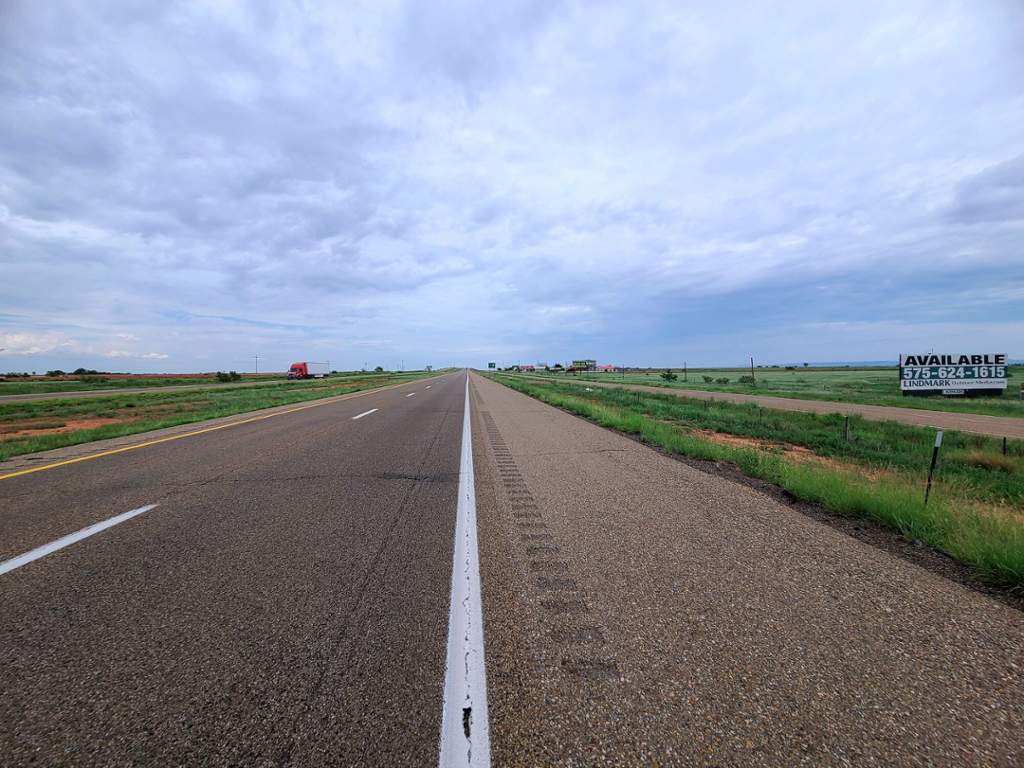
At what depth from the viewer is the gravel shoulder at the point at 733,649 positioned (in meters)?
1.76

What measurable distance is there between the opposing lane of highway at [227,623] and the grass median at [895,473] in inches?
178

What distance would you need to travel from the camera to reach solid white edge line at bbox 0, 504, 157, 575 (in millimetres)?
3289

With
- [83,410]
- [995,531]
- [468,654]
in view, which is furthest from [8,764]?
[83,410]

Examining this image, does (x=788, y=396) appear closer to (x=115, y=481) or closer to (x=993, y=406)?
(x=993, y=406)

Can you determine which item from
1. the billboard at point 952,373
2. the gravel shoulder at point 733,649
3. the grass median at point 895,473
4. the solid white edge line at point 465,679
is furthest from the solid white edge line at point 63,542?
the billboard at point 952,373

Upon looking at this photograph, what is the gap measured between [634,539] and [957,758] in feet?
7.58

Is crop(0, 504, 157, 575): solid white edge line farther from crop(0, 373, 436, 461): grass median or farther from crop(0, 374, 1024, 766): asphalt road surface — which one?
crop(0, 373, 436, 461): grass median

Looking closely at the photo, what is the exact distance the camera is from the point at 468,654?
90.0 inches

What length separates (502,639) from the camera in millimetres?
2439

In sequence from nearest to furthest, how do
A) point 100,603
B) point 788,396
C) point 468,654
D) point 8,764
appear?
point 8,764, point 468,654, point 100,603, point 788,396

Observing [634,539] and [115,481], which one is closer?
[634,539]

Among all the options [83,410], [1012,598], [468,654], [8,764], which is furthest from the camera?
[83,410]

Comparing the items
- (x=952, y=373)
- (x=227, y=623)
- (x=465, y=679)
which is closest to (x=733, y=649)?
(x=465, y=679)

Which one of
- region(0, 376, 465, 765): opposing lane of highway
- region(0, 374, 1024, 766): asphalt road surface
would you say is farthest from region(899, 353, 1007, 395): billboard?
region(0, 376, 465, 765): opposing lane of highway
